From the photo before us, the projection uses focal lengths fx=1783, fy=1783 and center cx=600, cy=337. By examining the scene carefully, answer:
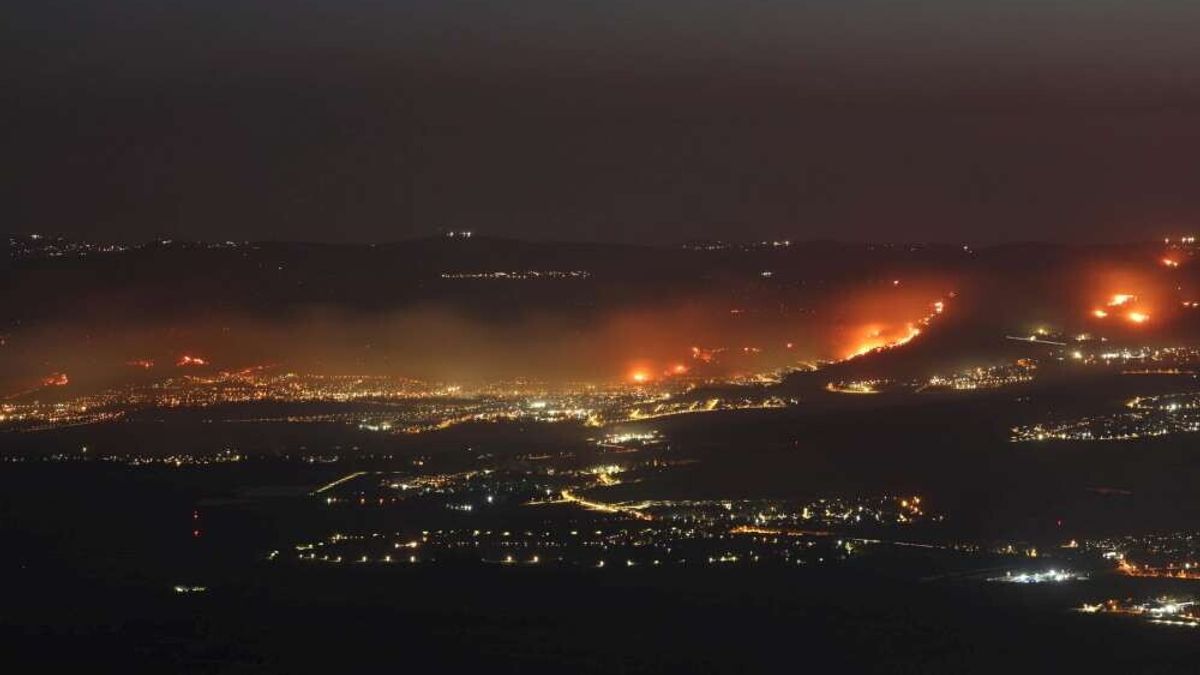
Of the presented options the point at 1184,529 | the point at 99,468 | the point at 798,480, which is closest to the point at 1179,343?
the point at 798,480

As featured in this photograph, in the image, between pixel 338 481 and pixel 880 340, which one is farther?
pixel 880 340

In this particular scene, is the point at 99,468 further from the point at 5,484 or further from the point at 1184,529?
the point at 1184,529

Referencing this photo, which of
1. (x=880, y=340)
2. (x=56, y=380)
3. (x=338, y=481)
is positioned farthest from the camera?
(x=880, y=340)

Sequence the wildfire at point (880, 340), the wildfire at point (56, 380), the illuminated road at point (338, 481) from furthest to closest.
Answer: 1. the wildfire at point (880, 340)
2. the wildfire at point (56, 380)
3. the illuminated road at point (338, 481)

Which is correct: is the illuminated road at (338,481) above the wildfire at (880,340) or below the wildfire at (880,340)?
below

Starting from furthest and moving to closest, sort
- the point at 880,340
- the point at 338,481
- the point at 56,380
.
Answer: the point at 880,340 < the point at 56,380 < the point at 338,481

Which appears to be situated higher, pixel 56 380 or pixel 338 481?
pixel 56 380

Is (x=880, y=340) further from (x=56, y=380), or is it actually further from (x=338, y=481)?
(x=338, y=481)

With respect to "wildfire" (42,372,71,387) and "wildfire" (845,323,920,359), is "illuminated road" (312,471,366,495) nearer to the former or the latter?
"wildfire" (42,372,71,387)

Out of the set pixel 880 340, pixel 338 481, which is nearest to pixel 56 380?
pixel 338 481

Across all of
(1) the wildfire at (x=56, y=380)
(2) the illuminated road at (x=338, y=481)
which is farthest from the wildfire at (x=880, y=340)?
(2) the illuminated road at (x=338, y=481)

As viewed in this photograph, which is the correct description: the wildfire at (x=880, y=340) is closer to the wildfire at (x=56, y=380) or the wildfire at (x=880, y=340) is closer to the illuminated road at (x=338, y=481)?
the wildfire at (x=56, y=380)
